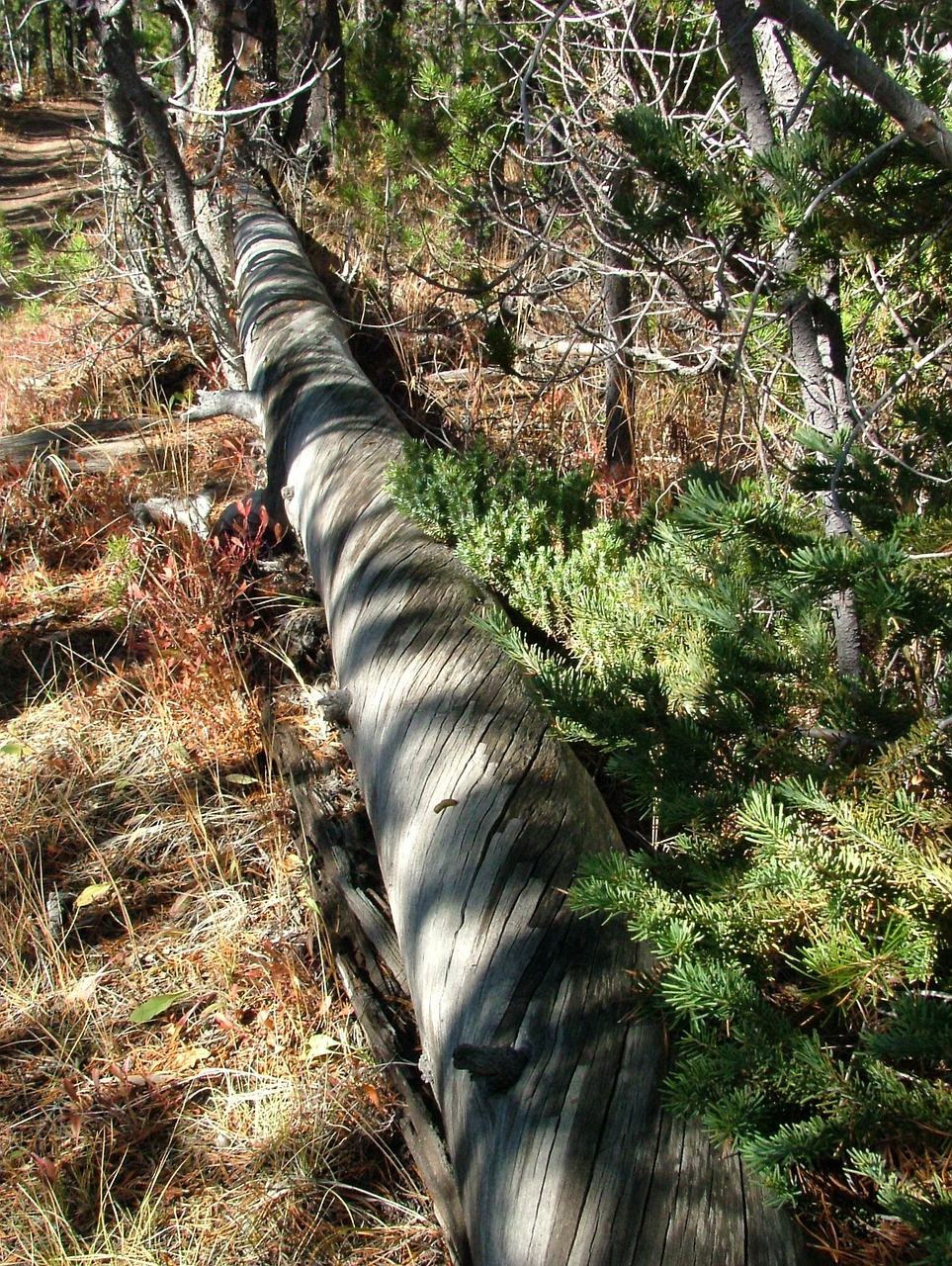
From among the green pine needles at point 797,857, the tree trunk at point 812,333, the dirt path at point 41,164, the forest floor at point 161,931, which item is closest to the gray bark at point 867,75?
the tree trunk at point 812,333

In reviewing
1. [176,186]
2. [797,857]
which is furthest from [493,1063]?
[176,186]

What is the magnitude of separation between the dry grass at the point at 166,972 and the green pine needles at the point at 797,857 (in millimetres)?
860

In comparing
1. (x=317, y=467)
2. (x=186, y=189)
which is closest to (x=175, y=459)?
(x=317, y=467)

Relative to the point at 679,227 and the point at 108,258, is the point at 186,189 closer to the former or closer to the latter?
the point at 108,258

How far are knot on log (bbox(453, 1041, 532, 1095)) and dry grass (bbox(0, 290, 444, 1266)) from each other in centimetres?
47

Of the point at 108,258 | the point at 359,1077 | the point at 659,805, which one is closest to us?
the point at 659,805

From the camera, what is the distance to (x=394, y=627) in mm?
2697

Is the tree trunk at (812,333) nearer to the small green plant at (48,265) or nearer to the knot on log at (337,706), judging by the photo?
the knot on log at (337,706)

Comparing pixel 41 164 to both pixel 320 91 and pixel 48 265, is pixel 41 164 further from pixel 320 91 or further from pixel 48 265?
pixel 48 265

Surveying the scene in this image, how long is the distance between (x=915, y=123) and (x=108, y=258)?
6388 millimetres

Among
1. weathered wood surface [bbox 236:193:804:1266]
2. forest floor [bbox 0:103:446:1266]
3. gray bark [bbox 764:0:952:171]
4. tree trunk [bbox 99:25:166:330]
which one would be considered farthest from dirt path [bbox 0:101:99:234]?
gray bark [bbox 764:0:952:171]

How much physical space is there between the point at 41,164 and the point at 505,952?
20.4 m

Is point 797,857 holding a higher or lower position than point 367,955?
higher

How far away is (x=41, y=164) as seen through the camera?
A: 58.9ft
